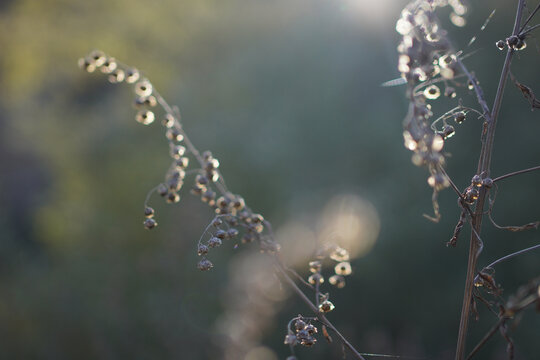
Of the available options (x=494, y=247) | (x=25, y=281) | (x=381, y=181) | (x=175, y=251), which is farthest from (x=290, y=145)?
(x=25, y=281)

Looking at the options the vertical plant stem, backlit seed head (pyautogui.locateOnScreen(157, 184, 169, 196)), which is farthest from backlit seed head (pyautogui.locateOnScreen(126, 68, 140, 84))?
the vertical plant stem

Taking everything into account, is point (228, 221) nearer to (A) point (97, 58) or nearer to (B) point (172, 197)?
(B) point (172, 197)

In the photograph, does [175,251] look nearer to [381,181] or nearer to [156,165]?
[156,165]

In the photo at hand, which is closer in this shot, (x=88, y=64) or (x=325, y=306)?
(x=325, y=306)

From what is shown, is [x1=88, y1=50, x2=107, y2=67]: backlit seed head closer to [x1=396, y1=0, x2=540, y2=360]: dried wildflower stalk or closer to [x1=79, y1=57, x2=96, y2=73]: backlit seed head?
[x1=79, y1=57, x2=96, y2=73]: backlit seed head

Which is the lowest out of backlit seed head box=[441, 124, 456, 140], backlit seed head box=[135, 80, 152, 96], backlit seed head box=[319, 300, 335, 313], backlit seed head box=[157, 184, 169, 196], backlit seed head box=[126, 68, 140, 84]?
backlit seed head box=[319, 300, 335, 313]

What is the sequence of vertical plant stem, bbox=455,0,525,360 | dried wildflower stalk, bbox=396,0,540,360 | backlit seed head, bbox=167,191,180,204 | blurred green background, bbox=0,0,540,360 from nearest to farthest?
dried wildflower stalk, bbox=396,0,540,360 < vertical plant stem, bbox=455,0,525,360 < backlit seed head, bbox=167,191,180,204 < blurred green background, bbox=0,0,540,360

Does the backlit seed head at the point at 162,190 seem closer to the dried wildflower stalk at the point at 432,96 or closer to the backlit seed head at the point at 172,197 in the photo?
the backlit seed head at the point at 172,197

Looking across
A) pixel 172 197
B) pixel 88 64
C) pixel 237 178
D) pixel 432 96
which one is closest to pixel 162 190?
pixel 172 197
